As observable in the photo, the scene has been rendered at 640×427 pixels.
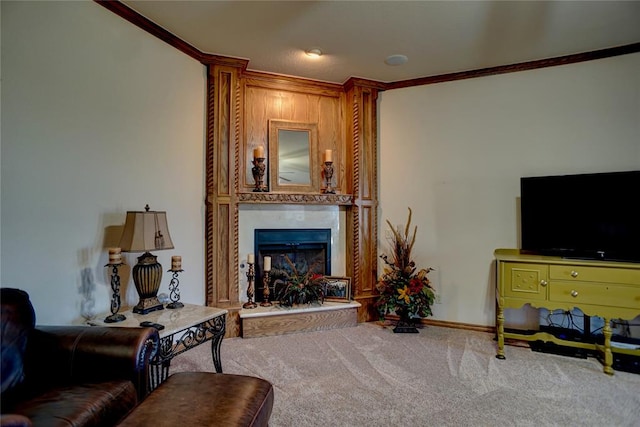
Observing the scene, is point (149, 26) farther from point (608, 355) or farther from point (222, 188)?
point (608, 355)

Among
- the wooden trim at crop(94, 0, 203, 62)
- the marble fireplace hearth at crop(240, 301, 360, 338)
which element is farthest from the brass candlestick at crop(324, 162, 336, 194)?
the wooden trim at crop(94, 0, 203, 62)

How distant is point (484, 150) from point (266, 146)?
2361 mm

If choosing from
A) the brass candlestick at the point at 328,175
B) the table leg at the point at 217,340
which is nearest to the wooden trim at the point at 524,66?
the brass candlestick at the point at 328,175

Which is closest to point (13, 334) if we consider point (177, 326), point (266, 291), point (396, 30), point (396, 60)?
point (177, 326)

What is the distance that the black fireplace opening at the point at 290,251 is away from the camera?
3.63 meters

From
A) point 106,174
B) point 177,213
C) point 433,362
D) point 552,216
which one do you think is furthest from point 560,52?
point 106,174

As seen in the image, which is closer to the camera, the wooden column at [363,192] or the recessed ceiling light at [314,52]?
the recessed ceiling light at [314,52]

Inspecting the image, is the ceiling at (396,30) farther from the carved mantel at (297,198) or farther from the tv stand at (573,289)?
the tv stand at (573,289)

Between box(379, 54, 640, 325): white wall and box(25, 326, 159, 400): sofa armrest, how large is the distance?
2844 millimetres

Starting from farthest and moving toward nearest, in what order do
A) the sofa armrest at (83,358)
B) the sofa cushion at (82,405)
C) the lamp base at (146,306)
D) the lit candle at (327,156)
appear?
1. the lit candle at (327,156)
2. the lamp base at (146,306)
3. the sofa armrest at (83,358)
4. the sofa cushion at (82,405)

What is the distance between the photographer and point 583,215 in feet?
9.24

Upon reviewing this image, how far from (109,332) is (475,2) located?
3146mm

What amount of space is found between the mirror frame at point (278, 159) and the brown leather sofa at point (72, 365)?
7.18ft

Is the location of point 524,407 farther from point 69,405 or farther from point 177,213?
point 177,213
